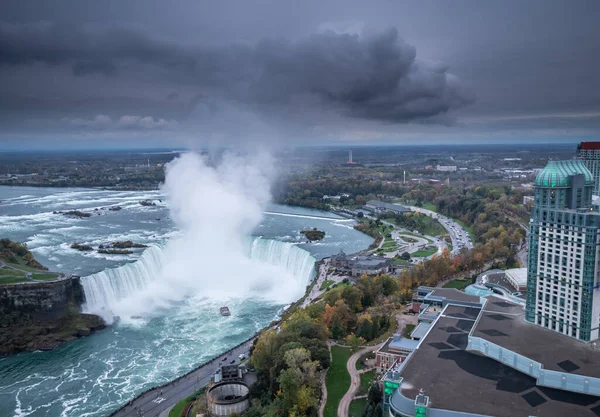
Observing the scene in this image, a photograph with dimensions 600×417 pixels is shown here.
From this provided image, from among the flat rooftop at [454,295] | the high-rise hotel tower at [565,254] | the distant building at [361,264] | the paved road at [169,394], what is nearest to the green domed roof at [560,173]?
the high-rise hotel tower at [565,254]

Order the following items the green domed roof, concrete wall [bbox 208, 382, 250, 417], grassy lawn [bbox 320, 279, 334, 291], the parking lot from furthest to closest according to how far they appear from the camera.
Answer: the parking lot, grassy lawn [bbox 320, 279, 334, 291], the green domed roof, concrete wall [bbox 208, 382, 250, 417]

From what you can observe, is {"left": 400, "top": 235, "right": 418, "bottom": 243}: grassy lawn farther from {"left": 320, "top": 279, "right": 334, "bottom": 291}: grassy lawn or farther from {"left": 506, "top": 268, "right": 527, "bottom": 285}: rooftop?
{"left": 506, "top": 268, "right": 527, "bottom": 285}: rooftop

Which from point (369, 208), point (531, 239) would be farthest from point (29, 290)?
point (369, 208)

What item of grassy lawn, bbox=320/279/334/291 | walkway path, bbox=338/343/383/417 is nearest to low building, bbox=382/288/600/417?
walkway path, bbox=338/343/383/417

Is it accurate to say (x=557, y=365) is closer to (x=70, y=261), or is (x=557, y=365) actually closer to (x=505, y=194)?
(x=70, y=261)

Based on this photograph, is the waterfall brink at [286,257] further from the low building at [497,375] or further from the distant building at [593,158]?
the distant building at [593,158]

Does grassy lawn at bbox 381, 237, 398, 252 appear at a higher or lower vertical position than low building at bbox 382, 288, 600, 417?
lower
